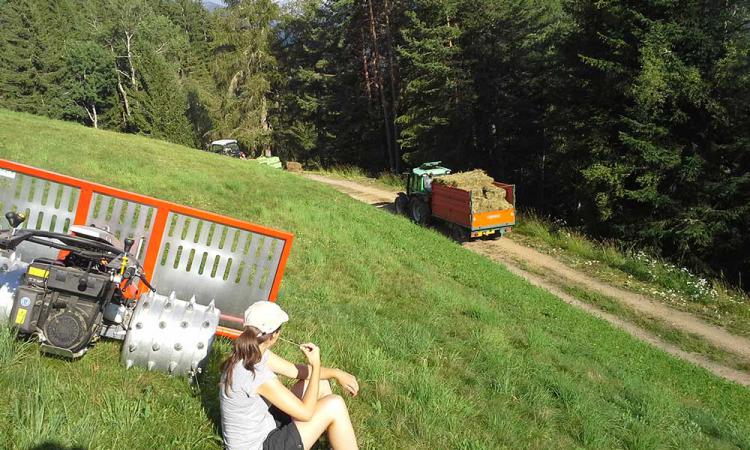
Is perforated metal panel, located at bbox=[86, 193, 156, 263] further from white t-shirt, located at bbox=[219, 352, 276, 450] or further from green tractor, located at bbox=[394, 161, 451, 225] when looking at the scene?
green tractor, located at bbox=[394, 161, 451, 225]

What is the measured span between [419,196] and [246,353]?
1461 cm

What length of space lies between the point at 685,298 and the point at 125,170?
47.8 ft

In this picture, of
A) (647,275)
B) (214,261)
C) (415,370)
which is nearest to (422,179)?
(647,275)

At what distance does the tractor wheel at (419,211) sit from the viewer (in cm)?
1693

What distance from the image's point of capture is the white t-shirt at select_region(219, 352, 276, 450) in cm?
294

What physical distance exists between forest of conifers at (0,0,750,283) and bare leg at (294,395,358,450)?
1469cm

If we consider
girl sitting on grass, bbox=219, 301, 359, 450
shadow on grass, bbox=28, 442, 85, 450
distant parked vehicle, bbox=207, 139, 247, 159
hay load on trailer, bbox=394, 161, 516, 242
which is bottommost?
distant parked vehicle, bbox=207, 139, 247, 159

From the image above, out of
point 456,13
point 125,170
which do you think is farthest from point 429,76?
point 125,170

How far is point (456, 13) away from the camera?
26.4 m

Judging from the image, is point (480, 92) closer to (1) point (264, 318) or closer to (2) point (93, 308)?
(1) point (264, 318)

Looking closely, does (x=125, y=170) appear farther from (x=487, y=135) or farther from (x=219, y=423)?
(x=487, y=135)

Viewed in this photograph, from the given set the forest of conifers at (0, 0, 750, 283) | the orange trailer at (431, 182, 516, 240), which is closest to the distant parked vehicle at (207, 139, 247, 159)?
the forest of conifers at (0, 0, 750, 283)

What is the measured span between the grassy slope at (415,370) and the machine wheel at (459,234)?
7.90 feet

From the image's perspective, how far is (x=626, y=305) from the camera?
11539 mm
